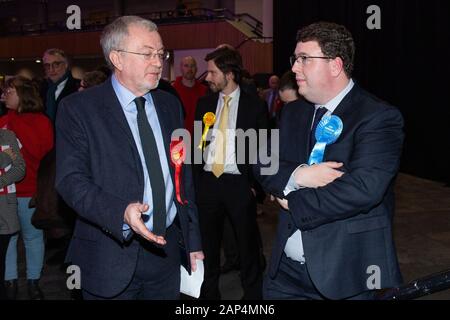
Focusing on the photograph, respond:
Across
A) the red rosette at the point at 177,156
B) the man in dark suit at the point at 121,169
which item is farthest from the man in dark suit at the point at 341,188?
the man in dark suit at the point at 121,169

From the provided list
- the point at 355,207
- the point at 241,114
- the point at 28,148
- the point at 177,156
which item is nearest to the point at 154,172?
the point at 177,156

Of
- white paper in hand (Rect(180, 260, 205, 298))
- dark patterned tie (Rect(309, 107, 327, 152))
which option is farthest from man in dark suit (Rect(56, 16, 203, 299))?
dark patterned tie (Rect(309, 107, 327, 152))

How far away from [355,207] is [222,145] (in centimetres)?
176

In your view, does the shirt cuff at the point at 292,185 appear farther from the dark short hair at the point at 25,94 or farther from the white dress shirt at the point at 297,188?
the dark short hair at the point at 25,94

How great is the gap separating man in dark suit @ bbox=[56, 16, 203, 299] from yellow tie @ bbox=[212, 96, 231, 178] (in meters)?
1.35

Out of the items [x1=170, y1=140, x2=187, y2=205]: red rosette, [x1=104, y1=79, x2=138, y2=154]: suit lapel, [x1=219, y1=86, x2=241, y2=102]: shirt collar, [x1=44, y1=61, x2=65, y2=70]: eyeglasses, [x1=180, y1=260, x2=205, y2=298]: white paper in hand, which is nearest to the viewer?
[x1=104, y1=79, x2=138, y2=154]: suit lapel

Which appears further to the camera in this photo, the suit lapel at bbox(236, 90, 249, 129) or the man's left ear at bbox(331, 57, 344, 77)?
the suit lapel at bbox(236, 90, 249, 129)

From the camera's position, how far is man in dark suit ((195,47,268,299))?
3.30 m

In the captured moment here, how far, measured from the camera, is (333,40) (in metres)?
1.79

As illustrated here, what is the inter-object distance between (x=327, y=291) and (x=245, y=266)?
1.64m

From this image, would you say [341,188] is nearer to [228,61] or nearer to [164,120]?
[164,120]

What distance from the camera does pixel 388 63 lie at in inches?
350

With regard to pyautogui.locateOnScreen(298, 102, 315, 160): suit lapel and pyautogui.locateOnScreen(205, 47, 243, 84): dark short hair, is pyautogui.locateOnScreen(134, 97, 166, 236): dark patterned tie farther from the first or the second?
pyautogui.locateOnScreen(205, 47, 243, 84): dark short hair

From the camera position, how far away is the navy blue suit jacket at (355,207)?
166 centimetres
